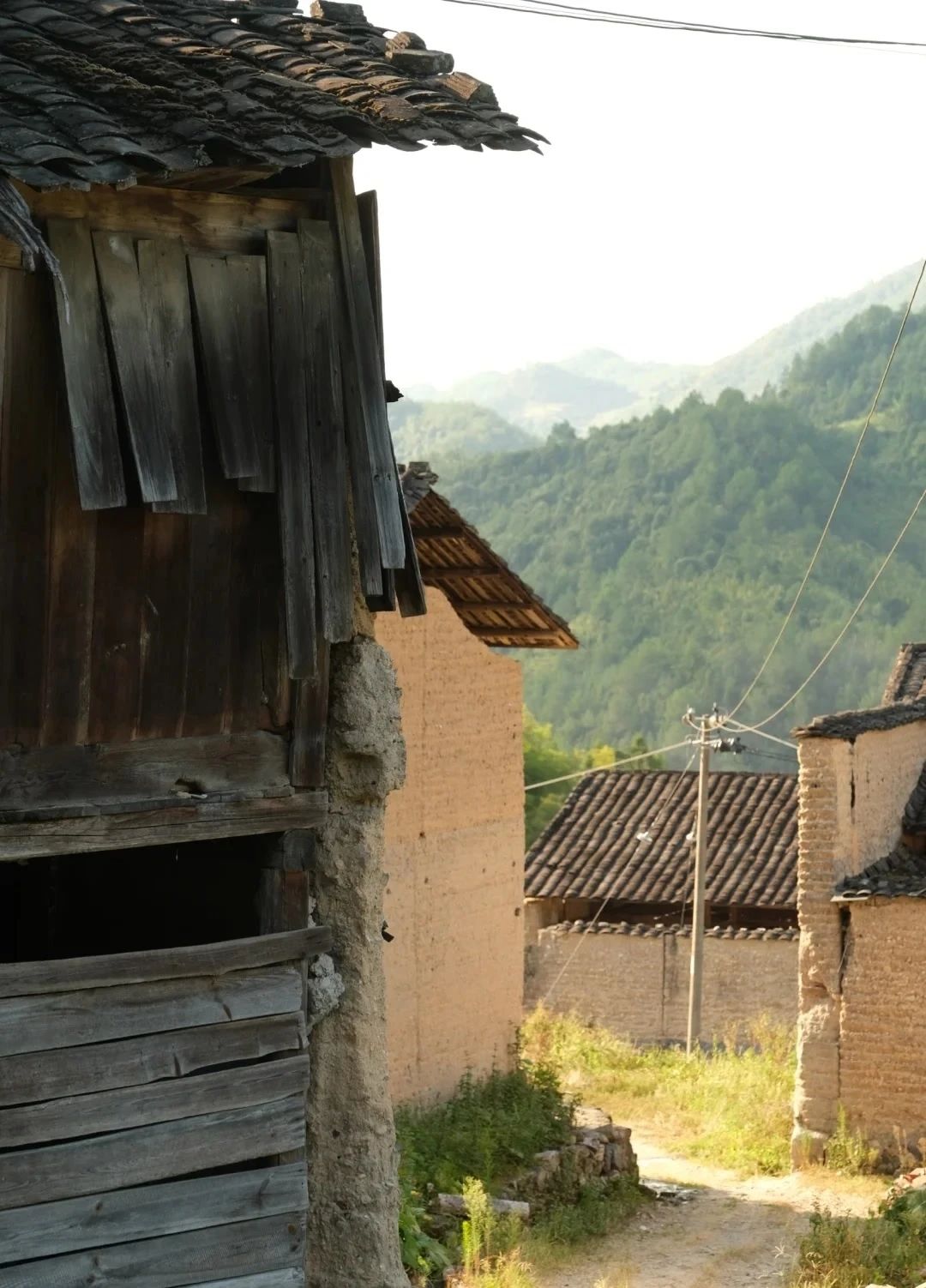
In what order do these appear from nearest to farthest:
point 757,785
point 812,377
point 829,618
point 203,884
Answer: point 203,884 → point 757,785 → point 829,618 → point 812,377

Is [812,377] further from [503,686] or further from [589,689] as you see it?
[503,686]

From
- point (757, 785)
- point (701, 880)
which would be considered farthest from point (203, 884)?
point (757, 785)

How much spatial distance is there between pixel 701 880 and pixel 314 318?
612 inches

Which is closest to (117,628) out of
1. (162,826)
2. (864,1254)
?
(162,826)

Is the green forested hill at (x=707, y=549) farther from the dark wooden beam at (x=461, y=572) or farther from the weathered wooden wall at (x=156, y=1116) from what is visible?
the weathered wooden wall at (x=156, y=1116)

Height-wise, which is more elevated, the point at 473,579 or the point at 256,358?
the point at 256,358

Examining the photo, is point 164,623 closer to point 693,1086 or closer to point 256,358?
point 256,358

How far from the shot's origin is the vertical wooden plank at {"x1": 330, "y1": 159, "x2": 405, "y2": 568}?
6359 millimetres

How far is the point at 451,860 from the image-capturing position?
569 inches

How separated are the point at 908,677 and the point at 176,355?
49.1 ft

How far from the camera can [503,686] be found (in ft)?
50.6

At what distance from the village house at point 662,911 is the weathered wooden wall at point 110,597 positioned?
17095mm

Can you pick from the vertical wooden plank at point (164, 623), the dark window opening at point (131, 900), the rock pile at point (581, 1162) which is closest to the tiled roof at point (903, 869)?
the rock pile at point (581, 1162)

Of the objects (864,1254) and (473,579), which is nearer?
(864,1254)
